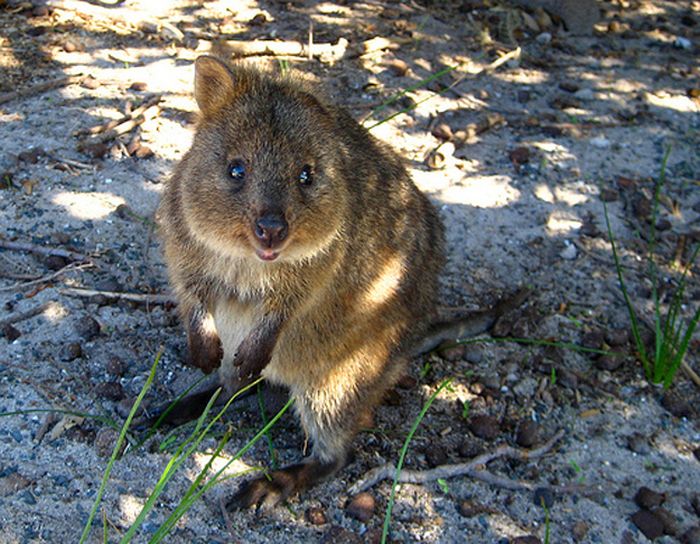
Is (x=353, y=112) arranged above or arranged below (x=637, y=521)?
above

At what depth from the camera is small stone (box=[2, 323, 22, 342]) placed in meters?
3.72

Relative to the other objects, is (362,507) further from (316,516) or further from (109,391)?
(109,391)

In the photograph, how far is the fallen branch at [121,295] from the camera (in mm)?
3977

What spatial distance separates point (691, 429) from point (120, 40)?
Answer: 4331mm

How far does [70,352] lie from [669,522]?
256 cm

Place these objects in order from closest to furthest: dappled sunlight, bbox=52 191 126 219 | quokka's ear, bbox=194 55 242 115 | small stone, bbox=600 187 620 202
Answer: quokka's ear, bbox=194 55 242 115, dappled sunlight, bbox=52 191 126 219, small stone, bbox=600 187 620 202

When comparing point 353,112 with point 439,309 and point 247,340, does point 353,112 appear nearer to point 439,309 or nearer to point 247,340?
point 439,309

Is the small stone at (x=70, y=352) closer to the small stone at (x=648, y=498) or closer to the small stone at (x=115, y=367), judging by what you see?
the small stone at (x=115, y=367)

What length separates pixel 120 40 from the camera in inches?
231

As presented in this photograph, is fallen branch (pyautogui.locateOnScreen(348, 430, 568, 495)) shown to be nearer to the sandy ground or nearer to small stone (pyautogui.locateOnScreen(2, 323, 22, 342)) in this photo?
the sandy ground

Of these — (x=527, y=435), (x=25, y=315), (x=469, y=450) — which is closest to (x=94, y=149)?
(x=25, y=315)

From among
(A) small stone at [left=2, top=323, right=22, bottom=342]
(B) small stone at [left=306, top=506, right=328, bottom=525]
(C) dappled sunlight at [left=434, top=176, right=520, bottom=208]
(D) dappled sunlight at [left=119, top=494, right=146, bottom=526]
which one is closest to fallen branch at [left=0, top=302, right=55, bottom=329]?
(A) small stone at [left=2, top=323, right=22, bottom=342]

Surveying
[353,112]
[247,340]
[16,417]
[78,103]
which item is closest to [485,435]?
[247,340]

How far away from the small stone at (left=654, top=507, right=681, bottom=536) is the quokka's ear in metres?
2.32
